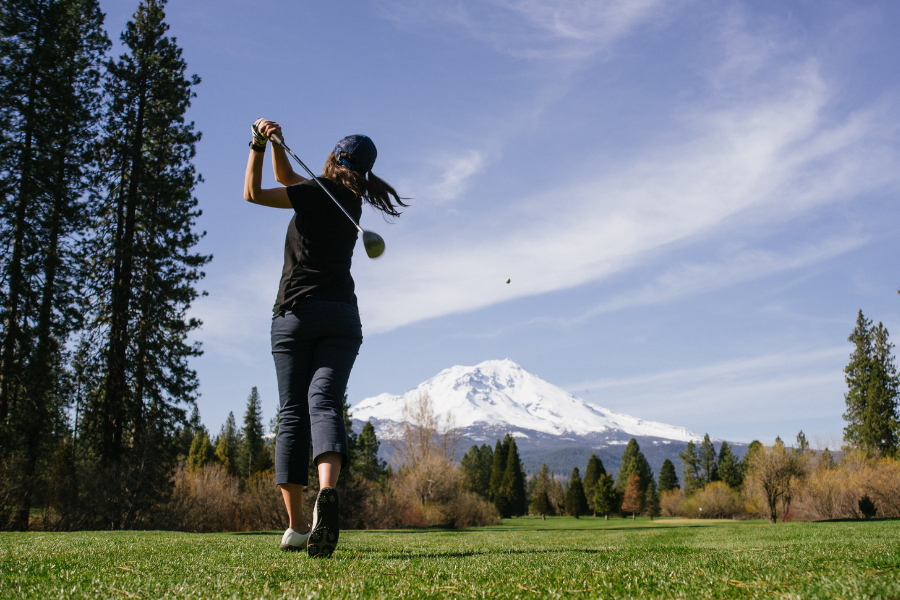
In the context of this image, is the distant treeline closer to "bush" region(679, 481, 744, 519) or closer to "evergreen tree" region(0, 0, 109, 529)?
"evergreen tree" region(0, 0, 109, 529)

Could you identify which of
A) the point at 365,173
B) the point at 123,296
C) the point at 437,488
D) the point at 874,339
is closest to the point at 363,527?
the point at 437,488

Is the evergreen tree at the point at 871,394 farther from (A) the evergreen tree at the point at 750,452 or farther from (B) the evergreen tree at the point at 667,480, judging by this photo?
(B) the evergreen tree at the point at 667,480

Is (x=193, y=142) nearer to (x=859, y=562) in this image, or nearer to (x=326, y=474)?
(x=326, y=474)

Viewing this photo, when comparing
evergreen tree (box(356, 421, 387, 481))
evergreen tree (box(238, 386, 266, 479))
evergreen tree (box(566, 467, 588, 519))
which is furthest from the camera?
evergreen tree (box(566, 467, 588, 519))

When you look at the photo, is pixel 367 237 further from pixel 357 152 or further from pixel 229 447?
pixel 229 447

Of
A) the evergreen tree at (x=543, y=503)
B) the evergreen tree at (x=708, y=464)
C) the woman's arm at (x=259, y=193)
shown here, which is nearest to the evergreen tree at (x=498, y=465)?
the evergreen tree at (x=543, y=503)

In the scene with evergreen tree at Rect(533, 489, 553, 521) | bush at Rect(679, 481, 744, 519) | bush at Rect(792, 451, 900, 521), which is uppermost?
bush at Rect(792, 451, 900, 521)

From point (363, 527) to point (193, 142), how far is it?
22.2 metres

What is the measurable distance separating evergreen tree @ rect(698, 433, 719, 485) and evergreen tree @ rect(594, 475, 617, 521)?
14.7 metres

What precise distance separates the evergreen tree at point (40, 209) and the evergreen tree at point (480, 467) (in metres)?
78.6

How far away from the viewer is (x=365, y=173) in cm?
366

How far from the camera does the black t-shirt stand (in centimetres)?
335

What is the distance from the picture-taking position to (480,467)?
9575cm

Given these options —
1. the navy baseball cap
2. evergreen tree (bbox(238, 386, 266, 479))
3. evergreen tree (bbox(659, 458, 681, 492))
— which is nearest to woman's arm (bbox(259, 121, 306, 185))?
the navy baseball cap
